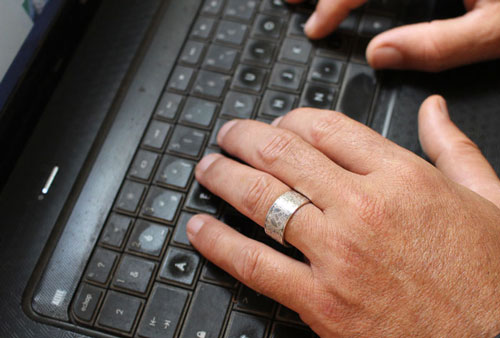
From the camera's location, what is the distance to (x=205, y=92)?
770mm

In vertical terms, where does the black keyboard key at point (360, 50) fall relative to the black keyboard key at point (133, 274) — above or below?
above

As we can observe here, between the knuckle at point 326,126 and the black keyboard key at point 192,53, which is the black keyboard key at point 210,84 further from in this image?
the knuckle at point 326,126

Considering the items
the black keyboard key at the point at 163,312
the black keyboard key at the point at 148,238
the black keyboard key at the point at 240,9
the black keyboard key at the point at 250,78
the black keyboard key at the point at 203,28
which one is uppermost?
the black keyboard key at the point at 240,9

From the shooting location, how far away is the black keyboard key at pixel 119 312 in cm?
63

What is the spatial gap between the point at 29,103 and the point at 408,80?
62cm

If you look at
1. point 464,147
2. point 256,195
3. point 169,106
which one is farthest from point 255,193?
point 464,147

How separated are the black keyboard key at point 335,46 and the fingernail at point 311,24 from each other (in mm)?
24

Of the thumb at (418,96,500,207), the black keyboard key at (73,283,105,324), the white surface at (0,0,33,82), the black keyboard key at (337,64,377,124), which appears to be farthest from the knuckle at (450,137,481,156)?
the white surface at (0,0,33,82)

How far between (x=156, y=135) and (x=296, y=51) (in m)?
0.28

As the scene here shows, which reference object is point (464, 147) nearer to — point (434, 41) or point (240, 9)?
point (434, 41)

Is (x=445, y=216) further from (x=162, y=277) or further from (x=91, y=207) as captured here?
(x=91, y=207)

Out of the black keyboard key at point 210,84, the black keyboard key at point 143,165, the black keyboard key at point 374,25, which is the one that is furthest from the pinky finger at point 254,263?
the black keyboard key at point 374,25

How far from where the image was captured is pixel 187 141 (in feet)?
2.42

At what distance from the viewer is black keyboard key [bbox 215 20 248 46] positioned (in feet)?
2.66
